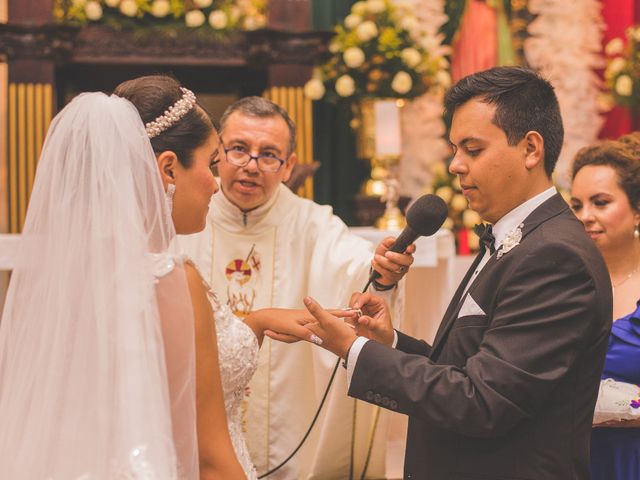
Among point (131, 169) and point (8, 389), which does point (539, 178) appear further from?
point (8, 389)

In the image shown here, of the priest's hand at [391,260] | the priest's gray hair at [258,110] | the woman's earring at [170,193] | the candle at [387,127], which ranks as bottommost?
the priest's hand at [391,260]

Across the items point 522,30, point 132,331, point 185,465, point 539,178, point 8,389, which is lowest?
point 185,465

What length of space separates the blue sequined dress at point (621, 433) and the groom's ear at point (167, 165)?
1578 millimetres

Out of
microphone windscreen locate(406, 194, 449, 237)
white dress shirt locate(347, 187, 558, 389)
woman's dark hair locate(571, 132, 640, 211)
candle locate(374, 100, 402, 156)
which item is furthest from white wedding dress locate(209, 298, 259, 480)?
candle locate(374, 100, 402, 156)

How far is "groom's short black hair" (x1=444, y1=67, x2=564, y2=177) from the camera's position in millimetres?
2266

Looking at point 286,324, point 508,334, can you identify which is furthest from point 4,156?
point 508,334

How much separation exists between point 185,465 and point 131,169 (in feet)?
2.20

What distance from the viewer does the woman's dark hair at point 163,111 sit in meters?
2.20

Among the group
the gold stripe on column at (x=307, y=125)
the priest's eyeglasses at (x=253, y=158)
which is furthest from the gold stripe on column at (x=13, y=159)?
the priest's eyeglasses at (x=253, y=158)

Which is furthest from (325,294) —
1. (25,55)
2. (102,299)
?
(25,55)

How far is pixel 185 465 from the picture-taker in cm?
199

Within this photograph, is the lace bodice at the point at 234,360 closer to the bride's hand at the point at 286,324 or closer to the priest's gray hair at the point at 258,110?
the bride's hand at the point at 286,324

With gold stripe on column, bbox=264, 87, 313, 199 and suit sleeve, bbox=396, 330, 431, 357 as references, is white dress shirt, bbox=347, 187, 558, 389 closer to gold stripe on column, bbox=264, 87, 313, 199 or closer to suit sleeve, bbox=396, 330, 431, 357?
suit sleeve, bbox=396, 330, 431, 357

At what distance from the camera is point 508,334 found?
210cm
